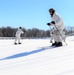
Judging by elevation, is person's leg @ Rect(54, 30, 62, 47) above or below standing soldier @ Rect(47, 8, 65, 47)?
below

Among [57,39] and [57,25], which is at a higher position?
[57,25]

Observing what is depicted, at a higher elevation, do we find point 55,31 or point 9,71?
point 55,31

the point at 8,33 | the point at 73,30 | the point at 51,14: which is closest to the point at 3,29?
the point at 8,33

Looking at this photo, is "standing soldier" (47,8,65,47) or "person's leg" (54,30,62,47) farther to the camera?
"standing soldier" (47,8,65,47)

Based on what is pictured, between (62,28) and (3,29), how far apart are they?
390 feet

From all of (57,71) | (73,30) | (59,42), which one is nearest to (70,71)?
(57,71)

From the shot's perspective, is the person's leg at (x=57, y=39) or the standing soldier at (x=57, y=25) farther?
the standing soldier at (x=57, y=25)

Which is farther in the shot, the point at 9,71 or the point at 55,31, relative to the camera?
the point at 55,31

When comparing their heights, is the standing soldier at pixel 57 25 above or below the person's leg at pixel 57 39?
above

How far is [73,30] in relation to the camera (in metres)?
64.2

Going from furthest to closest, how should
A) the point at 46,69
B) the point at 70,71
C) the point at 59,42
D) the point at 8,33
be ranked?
the point at 8,33, the point at 59,42, the point at 46,69, the point at 70,71

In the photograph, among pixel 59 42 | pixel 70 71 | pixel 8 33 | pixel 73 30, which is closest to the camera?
pixel 70 71

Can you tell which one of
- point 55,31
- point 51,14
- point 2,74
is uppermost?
point 51,14

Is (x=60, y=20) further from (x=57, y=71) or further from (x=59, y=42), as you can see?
(x=57, y=71)
